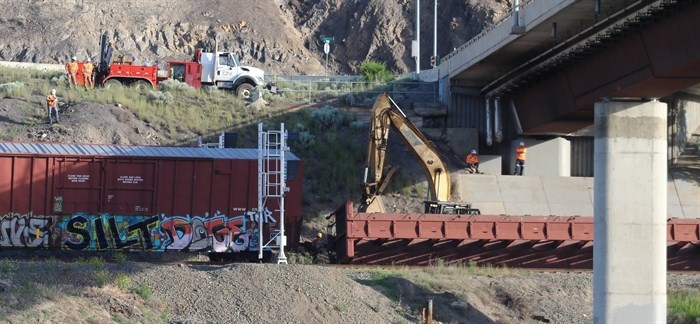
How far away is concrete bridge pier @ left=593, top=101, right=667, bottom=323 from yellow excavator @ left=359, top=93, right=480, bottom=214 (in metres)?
9.63

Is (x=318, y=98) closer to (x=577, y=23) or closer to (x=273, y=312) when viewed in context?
(x=577, y=23)

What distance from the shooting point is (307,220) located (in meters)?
47.1

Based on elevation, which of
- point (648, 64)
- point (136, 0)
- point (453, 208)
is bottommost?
point (453, 208)

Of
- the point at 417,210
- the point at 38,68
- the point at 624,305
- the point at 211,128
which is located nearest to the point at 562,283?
the point at 624,305

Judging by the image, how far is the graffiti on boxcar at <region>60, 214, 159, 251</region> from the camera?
37.6 metres

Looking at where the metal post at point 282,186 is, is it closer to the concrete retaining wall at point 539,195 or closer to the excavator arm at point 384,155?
the excavator arm at point 384,155

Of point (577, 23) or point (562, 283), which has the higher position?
point (577, 23)

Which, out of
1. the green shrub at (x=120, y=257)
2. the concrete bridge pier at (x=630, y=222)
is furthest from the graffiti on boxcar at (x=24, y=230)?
the concrete bridge pier at (x=630, y=222)

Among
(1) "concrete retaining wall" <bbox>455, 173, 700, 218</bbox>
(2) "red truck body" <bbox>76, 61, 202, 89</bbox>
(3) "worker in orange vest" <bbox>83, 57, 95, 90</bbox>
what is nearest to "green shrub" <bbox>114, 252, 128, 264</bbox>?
(1) "concrete retaining wall" <bbox>455, 173, 700, 218</bbox>

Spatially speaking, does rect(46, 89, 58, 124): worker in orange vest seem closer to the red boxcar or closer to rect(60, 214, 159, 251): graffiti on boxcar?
the red boxcar

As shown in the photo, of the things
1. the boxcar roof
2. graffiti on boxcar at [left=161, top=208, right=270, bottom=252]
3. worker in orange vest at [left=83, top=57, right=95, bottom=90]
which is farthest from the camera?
worker in orange vest at [left=83, top=57, right=95, bottom=90]

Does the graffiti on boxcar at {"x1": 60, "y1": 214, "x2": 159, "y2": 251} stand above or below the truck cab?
below

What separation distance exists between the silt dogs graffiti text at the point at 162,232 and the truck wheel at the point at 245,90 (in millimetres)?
20128

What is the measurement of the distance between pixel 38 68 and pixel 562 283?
3858 cm
